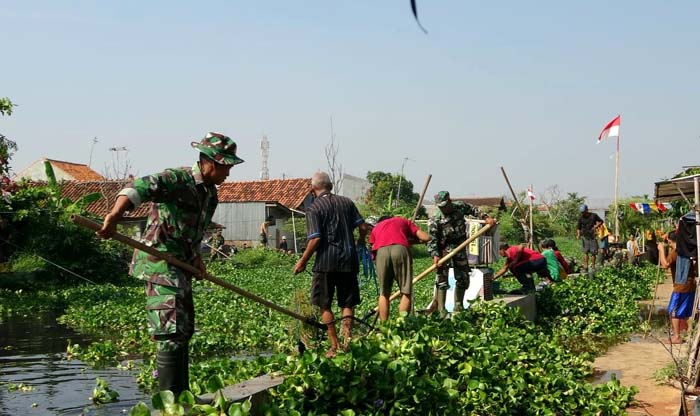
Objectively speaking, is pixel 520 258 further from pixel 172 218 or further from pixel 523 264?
pixel 172 218

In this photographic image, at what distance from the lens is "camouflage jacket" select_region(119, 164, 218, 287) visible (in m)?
4.70

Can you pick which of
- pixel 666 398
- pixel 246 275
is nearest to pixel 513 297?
pixel 666 398

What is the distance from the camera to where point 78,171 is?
52.5m

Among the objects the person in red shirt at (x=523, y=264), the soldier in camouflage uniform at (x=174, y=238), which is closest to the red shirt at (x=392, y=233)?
the soldier in camouflage uniform at (x=174, y=238)

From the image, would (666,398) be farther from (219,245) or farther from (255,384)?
(219,245)

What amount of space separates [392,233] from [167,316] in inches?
187

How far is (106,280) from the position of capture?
22.6m

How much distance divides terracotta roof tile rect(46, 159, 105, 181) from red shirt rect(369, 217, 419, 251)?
44222mm

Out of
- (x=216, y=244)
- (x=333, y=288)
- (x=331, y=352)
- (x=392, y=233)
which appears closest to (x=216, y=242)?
(x=216, y=244)

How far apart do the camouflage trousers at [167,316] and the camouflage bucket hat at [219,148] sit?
33.3 inches

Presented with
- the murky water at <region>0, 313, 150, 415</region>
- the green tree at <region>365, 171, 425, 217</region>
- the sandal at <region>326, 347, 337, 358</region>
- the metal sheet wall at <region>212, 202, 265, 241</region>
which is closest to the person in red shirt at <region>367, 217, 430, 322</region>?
the sandal at <region>326, 347, 337, 358</region>

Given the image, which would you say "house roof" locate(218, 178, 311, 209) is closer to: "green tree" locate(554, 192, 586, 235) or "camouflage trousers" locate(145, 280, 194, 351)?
"green tree" locate(554, 192, 586, 235)

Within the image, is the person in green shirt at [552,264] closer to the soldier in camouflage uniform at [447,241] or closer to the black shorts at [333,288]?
the soldier in camouflage uniform at [447,241]

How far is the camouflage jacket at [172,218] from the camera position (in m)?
4.70
